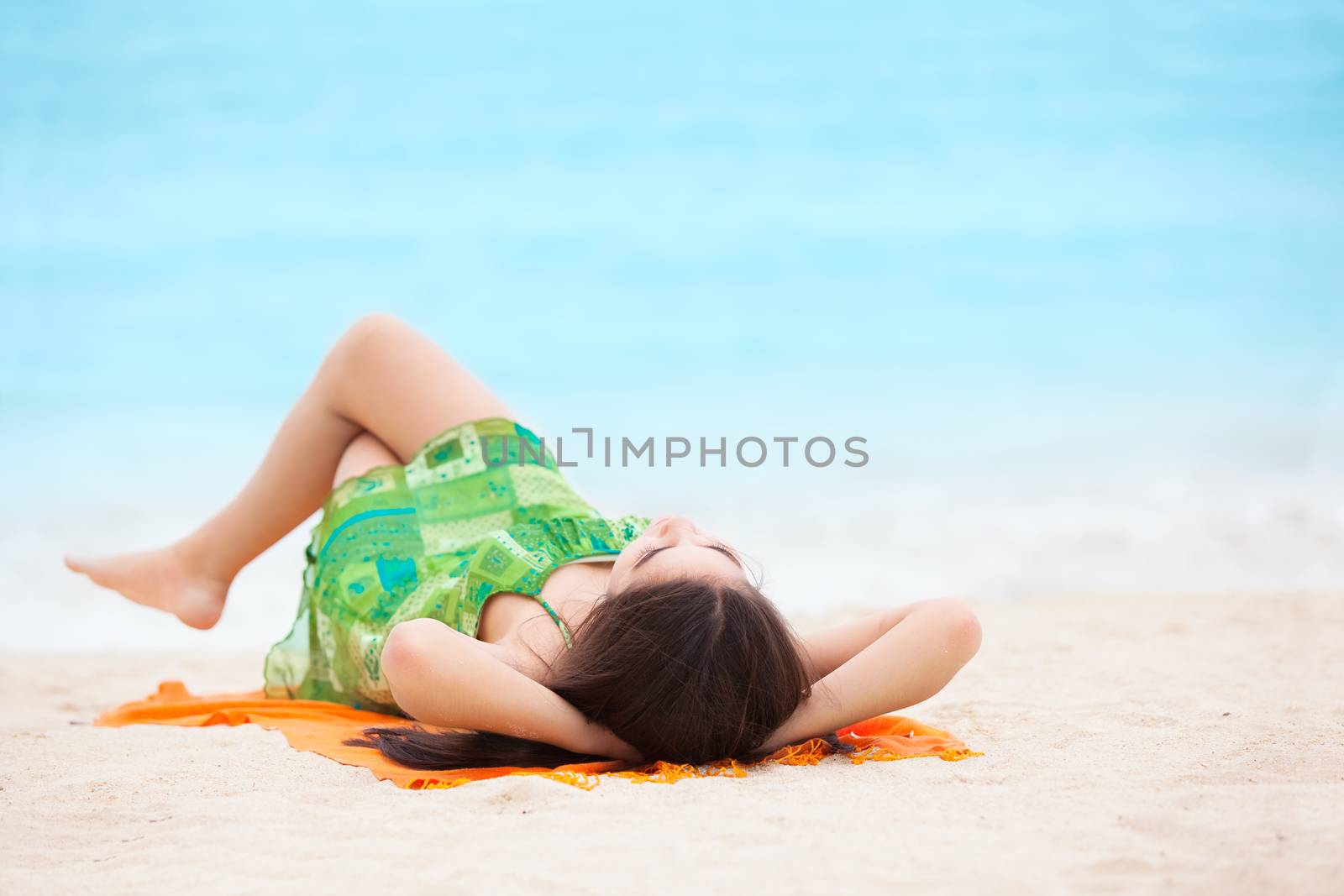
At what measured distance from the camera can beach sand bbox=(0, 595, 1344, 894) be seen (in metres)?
1.23

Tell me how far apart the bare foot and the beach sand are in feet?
1.45

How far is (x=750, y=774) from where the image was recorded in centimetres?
175

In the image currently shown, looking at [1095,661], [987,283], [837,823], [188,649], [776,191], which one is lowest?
[188,649]

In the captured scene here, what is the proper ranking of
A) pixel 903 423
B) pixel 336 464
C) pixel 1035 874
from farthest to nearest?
pixel 903 423
pixel 336 464
pixel 1035 874

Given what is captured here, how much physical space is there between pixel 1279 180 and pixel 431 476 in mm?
11958

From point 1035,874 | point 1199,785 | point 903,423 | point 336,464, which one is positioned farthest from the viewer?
point 903,423

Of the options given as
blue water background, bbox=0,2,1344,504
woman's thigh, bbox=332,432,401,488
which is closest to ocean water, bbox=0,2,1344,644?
blue water background, bbox=0,2,1344,504

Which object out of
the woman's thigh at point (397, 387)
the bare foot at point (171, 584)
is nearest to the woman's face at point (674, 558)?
the woman's thigh at point (397, 387)

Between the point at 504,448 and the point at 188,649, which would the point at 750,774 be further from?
the point at 188,649

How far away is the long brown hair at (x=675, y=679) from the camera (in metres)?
1.72

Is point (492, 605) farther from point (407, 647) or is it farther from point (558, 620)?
point (407, 647)

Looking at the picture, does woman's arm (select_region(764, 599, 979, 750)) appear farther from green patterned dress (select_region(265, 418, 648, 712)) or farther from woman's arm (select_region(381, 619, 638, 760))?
green patterned dress (select_region(265, 418, 648, 712))

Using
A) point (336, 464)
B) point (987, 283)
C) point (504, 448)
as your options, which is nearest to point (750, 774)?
point (504, 448)

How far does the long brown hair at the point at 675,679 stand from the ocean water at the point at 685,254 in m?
5.30
